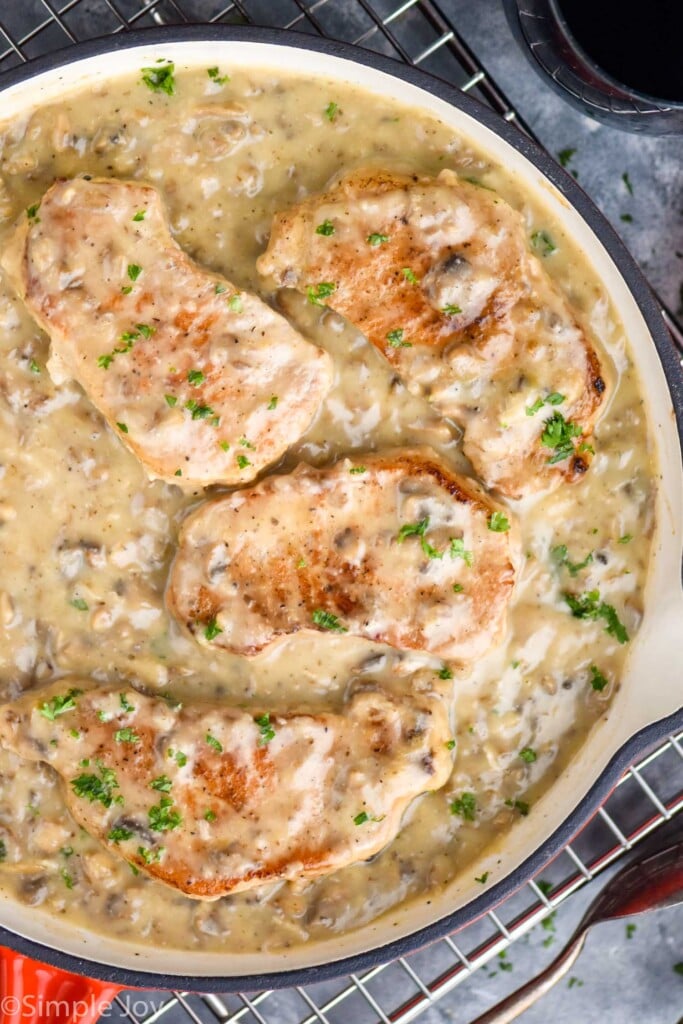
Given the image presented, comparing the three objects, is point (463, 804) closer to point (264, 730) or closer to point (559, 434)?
point (264, 730)

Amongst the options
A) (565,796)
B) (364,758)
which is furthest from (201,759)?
(565,796)

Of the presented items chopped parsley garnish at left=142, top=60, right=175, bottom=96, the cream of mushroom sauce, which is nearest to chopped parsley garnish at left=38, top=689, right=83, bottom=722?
the cream of mushroom sauce

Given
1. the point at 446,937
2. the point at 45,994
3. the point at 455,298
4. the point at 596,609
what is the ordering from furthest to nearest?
the point at 446,937 → the point at 45,994 → the point at 596,609 → the point at 455,298

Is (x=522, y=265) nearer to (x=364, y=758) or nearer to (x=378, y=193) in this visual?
(x=378, y=193)

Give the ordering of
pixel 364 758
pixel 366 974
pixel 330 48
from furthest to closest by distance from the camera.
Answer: pixel 366 974 → pixel 364 758 → pixel 330 48

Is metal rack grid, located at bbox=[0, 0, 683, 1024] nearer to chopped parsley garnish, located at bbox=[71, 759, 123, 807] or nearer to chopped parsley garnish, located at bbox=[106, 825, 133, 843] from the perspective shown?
chopped parsley garnish, located at bbox=[106, 825, 133, 843]

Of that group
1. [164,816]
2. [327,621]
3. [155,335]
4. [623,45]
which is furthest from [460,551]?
[623,45]
